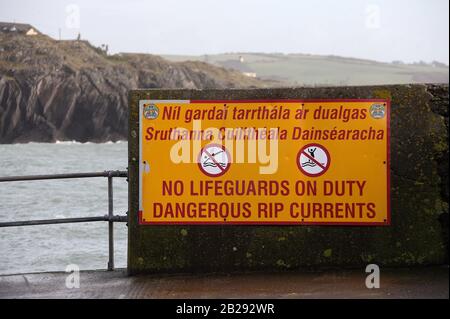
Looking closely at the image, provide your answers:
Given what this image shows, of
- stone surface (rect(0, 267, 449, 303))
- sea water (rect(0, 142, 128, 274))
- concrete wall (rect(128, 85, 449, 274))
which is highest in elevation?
concrete wall (rect(128, 85, 449, 274))

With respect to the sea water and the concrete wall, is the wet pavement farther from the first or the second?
the sea water

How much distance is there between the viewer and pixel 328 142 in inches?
270

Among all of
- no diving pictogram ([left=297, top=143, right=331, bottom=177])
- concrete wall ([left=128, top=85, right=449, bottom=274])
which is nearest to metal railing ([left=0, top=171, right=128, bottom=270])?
concrete wall ([left=128, top=85, right=449, bottom=274])

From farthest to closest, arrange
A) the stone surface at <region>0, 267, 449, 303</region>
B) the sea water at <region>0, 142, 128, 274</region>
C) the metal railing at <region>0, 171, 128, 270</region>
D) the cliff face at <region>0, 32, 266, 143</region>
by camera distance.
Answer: the cliff face at <region>0, 32, 266, 143</region> → the sea water at <region>0, 142, 128, 274</region> → the metal railing at <region>0, 171, 128, 270</region> → the stone surface at <region>0, 267, 449, 303</region>

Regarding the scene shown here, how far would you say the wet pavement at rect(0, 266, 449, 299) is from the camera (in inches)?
239

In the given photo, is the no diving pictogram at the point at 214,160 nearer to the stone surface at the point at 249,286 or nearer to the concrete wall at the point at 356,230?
the concrete wall at the point at 356,230

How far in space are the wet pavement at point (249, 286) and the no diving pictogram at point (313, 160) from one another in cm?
81

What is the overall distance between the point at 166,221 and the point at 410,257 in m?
1.98

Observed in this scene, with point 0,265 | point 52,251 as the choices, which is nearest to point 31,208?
point 52,251

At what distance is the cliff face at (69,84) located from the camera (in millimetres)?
122562

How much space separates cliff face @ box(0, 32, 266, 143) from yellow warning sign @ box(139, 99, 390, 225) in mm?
108977

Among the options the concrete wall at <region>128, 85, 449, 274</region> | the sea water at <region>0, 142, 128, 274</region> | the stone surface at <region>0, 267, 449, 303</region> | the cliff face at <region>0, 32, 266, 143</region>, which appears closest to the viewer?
the stone surface at <region>0, 267, 449, 303</region>

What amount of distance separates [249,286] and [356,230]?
1056mm
